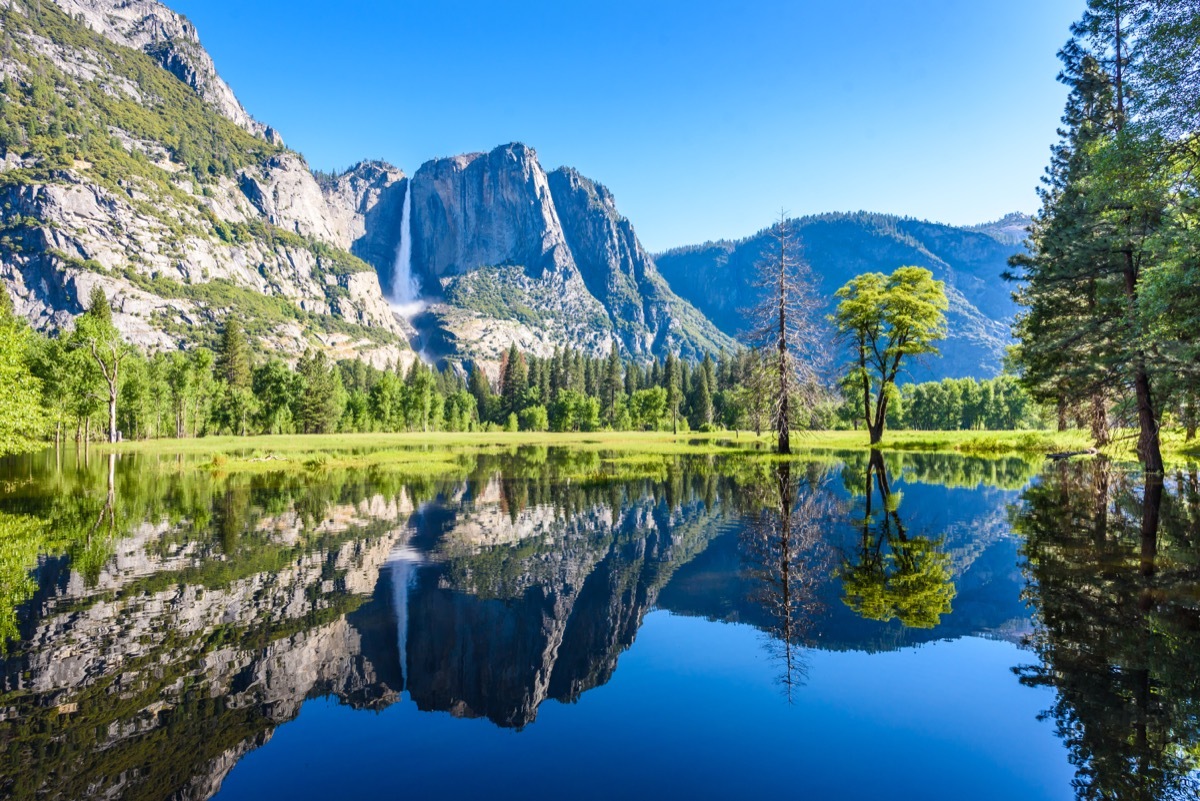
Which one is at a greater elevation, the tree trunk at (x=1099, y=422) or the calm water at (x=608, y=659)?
the tree trunk at (x=1099, y=422)

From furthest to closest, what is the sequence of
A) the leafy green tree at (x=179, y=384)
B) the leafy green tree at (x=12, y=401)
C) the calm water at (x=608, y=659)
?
the leafy green tree at (x=179, y=384), the leafy green tree at (x=12, y=401), the calm water at (x=608, y=659)

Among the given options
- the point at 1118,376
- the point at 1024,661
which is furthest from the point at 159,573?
the point at 1118,376

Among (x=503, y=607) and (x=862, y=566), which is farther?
(x=862, y=566)

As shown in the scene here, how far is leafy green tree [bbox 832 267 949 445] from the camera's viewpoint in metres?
43.7

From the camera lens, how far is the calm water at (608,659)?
5508mm

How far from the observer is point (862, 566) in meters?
12.5

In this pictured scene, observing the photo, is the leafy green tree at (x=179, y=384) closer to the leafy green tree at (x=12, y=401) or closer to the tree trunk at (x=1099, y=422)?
the leafy green tree at (x=12, y=401)

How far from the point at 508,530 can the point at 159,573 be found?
832cm

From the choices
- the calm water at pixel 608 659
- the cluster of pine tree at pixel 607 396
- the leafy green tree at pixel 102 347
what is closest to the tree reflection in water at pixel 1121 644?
the calm water at pixel 608 659

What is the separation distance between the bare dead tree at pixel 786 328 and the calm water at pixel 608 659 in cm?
2248

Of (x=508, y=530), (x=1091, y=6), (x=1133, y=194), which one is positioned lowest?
(x=508, y=530)

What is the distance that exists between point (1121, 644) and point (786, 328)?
112 feet

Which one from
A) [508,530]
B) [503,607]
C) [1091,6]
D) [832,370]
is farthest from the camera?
[832,370]

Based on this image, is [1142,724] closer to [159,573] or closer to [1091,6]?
[159,573]
